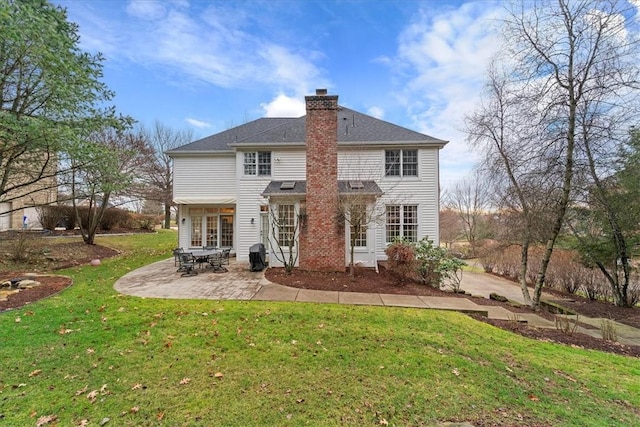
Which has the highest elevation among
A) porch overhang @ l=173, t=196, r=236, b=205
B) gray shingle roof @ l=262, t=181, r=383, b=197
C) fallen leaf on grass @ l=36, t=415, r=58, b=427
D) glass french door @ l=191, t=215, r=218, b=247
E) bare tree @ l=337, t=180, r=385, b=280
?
gray shingle roof @ l=262, t=181, r=383, b=197

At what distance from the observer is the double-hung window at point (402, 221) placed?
46.6 ft

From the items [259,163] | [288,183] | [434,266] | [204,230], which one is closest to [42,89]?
[259,163]

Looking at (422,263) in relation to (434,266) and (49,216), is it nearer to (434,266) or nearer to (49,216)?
(434,266)

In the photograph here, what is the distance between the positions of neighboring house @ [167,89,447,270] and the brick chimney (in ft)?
3.17

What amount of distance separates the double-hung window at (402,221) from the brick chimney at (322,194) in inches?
172

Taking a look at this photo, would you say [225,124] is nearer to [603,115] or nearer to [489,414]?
[603,115]

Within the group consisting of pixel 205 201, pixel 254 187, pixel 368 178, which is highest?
pixel 368 178

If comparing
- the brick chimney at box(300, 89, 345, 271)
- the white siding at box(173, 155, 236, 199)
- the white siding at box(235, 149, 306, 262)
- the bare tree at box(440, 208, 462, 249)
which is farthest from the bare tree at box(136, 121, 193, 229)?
the bare tree at box(440, 208, 462, 249)

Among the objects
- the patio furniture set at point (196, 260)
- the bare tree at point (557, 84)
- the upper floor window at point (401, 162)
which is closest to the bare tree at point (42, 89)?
the patio furniture set at point (196, 260)

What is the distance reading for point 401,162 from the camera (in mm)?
14461

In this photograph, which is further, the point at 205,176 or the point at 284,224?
the point at 205,176

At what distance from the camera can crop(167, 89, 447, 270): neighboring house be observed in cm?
1257

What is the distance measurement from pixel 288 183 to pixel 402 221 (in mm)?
6083

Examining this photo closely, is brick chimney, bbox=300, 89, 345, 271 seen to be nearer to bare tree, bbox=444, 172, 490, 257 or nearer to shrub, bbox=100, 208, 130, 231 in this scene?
shrub, bbox=100, 208, 130, 231
